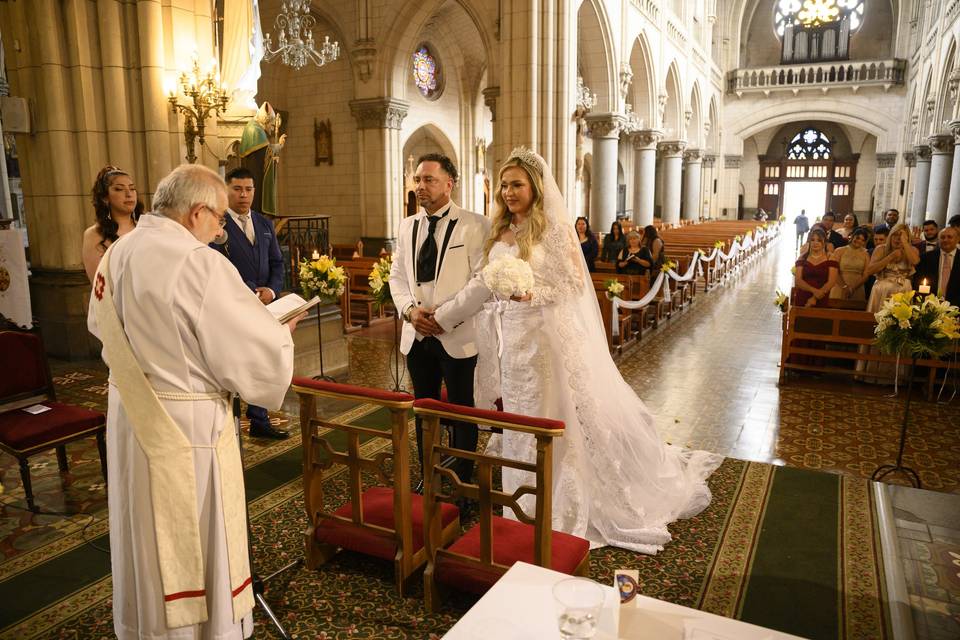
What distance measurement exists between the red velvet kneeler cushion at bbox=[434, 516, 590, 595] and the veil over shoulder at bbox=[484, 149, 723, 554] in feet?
1.93

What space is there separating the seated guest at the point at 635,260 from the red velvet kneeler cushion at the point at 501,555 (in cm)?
725

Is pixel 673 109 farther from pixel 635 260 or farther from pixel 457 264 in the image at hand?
pixel 457 264

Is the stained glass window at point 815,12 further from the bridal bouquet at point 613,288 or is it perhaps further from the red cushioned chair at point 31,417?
the red cushioned chair at point 31,417

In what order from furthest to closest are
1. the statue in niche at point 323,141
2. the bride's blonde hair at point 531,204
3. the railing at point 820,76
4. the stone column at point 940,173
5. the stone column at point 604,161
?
the railing at point 820,76
the stone column at point 940,173
the stone column at point 604,161
the statue in niche at point 323,141
the bride's blonde hair at point 531,204

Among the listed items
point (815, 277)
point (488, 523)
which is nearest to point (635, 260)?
point (815, 277)

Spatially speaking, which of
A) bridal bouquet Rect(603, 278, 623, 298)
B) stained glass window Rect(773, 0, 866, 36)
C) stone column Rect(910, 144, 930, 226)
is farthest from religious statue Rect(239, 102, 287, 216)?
stained glass window Rect(773, 0, 866, 36)

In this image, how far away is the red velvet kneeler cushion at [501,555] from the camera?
8.97 ft

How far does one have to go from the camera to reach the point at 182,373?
2125 millimetres

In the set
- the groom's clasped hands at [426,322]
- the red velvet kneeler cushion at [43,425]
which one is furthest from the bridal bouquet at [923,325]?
the red velvet kneeler cushion at [43,425]

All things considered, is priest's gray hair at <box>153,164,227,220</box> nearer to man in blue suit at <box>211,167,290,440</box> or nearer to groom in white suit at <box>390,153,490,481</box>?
groom in white suit at <box>390,153,490,481</box>

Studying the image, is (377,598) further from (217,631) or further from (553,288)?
(553,288)

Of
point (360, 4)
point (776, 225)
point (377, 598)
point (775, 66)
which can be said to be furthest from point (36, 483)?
point (775, 66)

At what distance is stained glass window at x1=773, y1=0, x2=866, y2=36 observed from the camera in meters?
32.6

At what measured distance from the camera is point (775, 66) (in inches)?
1339
